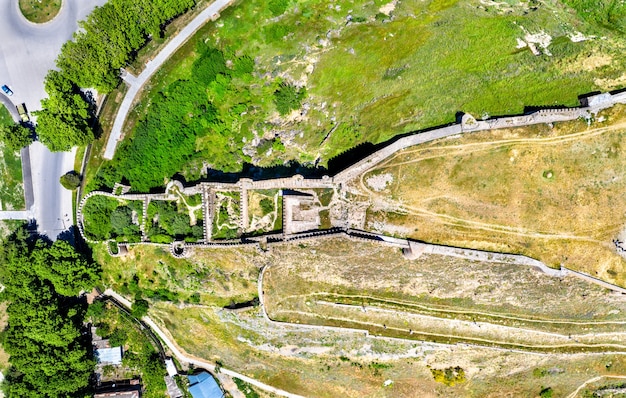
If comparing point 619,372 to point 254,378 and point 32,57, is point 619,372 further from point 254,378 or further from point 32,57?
point 32,57

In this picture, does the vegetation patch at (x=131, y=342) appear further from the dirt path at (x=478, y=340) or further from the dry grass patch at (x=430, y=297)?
the dirt path at (x=478, y=340)

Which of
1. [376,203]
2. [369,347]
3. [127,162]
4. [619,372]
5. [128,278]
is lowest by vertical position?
[619,372]

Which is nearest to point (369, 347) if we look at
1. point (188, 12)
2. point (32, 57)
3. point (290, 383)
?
point (290, 383)

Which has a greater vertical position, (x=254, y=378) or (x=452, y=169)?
(x=452, y=169)

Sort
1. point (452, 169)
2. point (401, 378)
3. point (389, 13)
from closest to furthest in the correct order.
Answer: point (452, 169)
point (389, 13)
point (401, 378)

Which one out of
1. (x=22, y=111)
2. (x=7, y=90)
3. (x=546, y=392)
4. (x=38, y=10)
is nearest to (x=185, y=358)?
(x=22, y=111)

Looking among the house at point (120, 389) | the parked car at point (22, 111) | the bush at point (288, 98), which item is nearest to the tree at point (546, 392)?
the bush at point (288, 98)

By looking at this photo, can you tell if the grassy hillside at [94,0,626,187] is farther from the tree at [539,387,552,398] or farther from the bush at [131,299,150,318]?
the tree at [539,387,552,398]

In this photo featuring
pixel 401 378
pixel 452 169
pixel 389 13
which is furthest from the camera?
pixel 401 378
